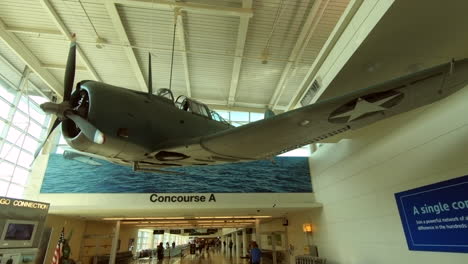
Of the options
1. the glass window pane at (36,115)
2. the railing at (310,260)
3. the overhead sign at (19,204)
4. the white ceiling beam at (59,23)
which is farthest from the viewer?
the glass window pane at (36,115)

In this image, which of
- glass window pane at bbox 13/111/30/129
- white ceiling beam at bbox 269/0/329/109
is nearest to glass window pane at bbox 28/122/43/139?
glass window pane at bbox 13/111/30/129

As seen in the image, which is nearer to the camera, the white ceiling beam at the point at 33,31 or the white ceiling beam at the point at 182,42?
the white ceiling beam at the point at 182,42

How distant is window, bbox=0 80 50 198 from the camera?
10.5 meters

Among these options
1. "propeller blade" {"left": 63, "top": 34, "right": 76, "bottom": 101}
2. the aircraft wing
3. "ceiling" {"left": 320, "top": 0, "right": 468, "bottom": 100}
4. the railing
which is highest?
"ceiling" {"left": 320, "top": 0, "right": 468, "bottom": 100}

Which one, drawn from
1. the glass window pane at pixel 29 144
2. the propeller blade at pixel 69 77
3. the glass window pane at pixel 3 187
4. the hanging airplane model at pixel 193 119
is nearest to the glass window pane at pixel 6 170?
the glass window pane at pixel 3 187

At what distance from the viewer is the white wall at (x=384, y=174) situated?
202 inches

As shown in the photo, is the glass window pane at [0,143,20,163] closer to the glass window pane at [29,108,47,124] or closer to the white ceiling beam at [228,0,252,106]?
the glass window pane at [29,108,47,124]

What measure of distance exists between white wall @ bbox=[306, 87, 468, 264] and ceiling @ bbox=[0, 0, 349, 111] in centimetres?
393

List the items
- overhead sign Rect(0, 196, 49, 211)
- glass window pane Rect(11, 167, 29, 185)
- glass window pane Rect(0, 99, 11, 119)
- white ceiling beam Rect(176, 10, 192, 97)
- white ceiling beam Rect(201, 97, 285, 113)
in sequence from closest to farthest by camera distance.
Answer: overhead sign Rect(0, 196, 49, 211), white ceiling beam Rect(176, 10, 192, 97), glass window pane Rect(0, 99, 11, 119), glass window pane Rect(11, 167, 29, 185), white ceiling beam Rect(201, 97, 285, 113)

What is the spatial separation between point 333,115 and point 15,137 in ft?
44.6

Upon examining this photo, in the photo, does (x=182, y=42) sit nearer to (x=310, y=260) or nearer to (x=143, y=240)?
(x=310, y=260)

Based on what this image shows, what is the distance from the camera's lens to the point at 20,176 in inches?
447

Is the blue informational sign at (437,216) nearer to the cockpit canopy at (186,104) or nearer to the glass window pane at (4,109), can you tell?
the cockpit canopy at (186,104)

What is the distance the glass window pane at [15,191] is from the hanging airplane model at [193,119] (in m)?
9.73
